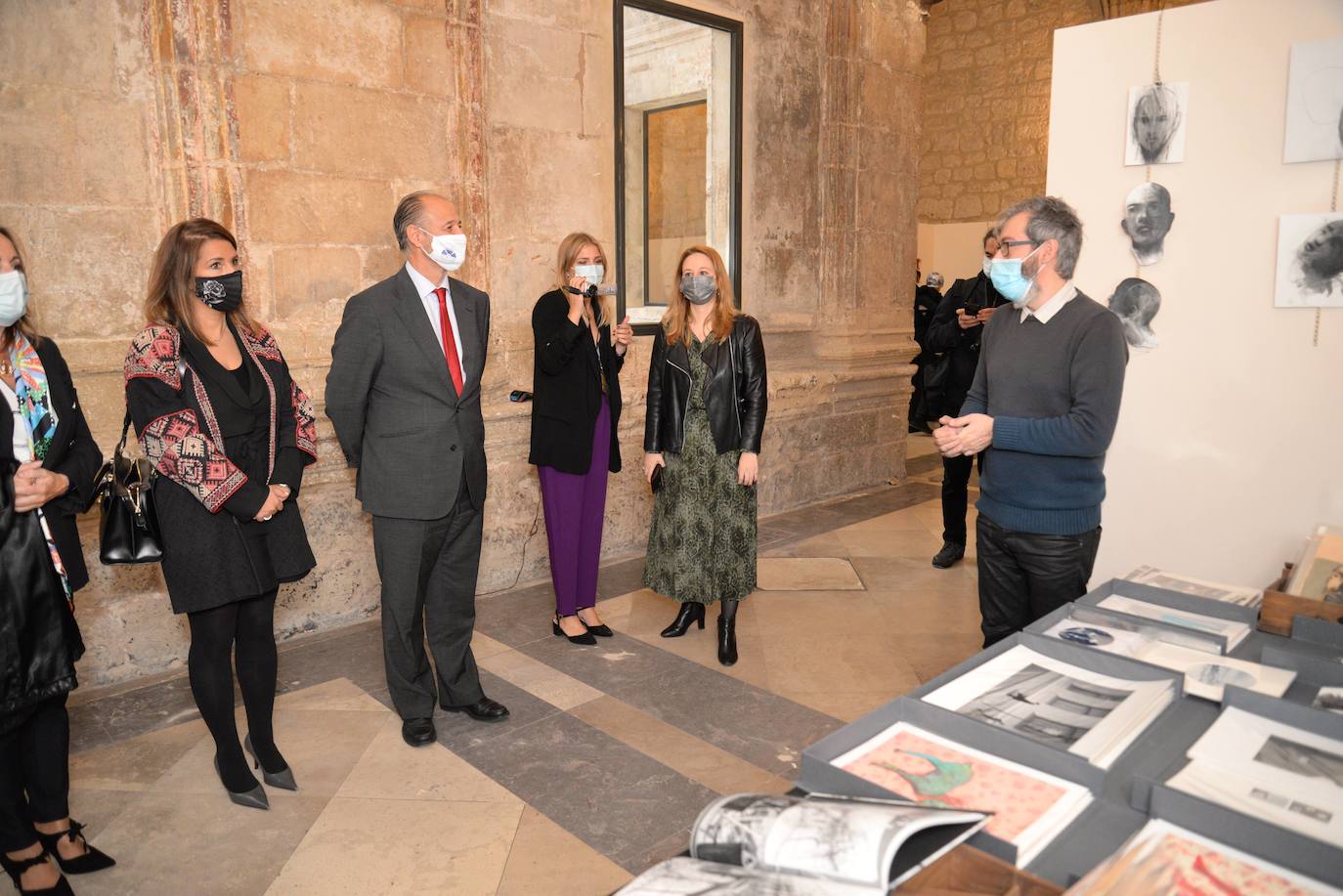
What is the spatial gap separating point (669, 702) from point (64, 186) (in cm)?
295

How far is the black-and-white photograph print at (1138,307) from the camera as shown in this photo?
3176 mm

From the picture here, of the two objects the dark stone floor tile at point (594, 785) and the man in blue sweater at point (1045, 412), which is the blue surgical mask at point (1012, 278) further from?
the dark stone floor tile at point (594, 785)

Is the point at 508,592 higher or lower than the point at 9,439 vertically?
lower

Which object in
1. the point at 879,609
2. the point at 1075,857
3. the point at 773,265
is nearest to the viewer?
the point at 1075,857

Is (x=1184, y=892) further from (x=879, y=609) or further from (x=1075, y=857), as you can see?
(x=879, y=609)

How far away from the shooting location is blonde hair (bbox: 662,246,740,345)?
3.69 m

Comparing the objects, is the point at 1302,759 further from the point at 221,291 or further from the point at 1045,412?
the point at 221,291

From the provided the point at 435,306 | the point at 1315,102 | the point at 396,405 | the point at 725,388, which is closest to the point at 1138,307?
the point at 1315,102

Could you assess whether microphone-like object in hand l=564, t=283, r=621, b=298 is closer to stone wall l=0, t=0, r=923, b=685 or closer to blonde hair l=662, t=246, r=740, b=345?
blonde hair l=662, t=246, r=740, b=345

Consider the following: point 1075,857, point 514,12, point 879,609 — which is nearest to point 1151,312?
point 879,609

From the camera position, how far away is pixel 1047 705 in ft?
4.56

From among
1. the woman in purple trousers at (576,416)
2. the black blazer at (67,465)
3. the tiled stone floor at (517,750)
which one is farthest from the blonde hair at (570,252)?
the black blazer at (67,465)

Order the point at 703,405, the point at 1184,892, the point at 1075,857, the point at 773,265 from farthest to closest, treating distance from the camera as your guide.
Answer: the point at 773,265 → the point at 703,405 → the point at 1075,857 → the point at 1184,892

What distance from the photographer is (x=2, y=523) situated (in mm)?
2170
